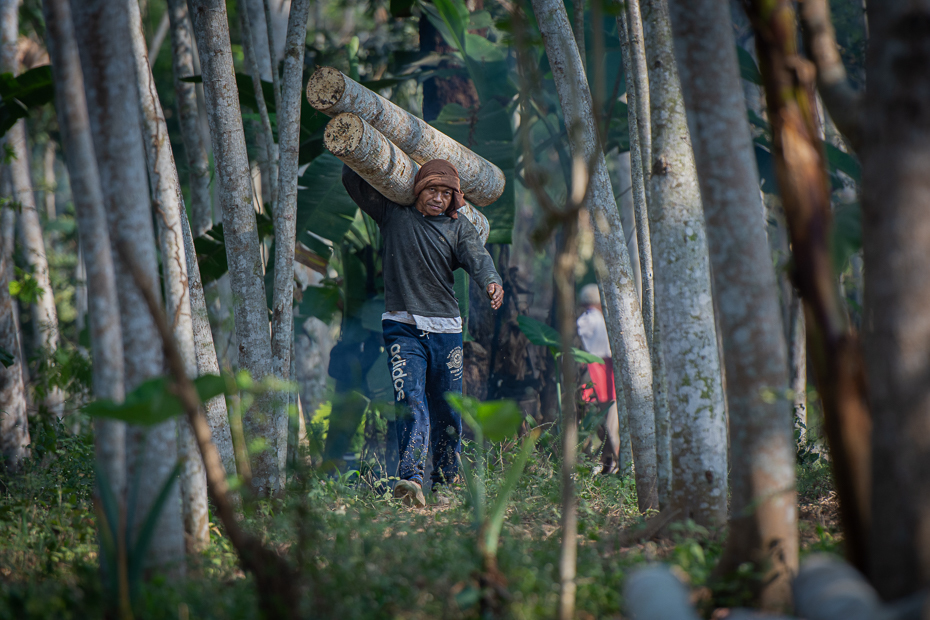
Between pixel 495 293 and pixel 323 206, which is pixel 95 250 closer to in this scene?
pixel 495 293

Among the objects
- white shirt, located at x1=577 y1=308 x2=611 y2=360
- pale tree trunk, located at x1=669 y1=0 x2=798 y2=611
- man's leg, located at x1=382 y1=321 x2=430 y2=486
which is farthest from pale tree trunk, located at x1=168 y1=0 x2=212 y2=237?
pale tree trunk, located at x1=669 y1=0 x2=798 y2=611

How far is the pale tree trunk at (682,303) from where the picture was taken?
292cm

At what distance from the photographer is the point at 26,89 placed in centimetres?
559

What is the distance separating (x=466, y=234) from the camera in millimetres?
4691

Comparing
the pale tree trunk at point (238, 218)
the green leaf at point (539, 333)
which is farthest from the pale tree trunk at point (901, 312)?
the green leaf at point (539, 333)

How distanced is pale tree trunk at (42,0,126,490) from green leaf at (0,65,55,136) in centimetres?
368

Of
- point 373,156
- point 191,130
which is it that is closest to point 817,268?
point 373,156

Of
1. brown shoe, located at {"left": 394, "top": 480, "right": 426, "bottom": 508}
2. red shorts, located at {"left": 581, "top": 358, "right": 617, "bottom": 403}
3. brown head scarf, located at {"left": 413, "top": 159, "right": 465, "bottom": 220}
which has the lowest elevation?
brown shoe, located at {"left": 394, "top": 480, "right": 426, "bottom": 508}

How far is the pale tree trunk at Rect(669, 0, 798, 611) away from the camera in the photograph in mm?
2225

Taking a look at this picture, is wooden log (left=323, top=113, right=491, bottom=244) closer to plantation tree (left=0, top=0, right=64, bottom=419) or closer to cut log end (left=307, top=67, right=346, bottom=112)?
cut log end (left=307, top=67, right=346, bottom=112)

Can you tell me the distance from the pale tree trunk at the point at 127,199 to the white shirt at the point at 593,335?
19.8 ft

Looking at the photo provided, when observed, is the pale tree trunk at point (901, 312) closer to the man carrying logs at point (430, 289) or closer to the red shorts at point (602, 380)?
the man carrying logs at point (430, 289)

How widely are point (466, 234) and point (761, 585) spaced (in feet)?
10.0

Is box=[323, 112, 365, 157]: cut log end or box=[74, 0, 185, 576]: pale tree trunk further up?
box=[323, 112, 365, 157]: cut log end
